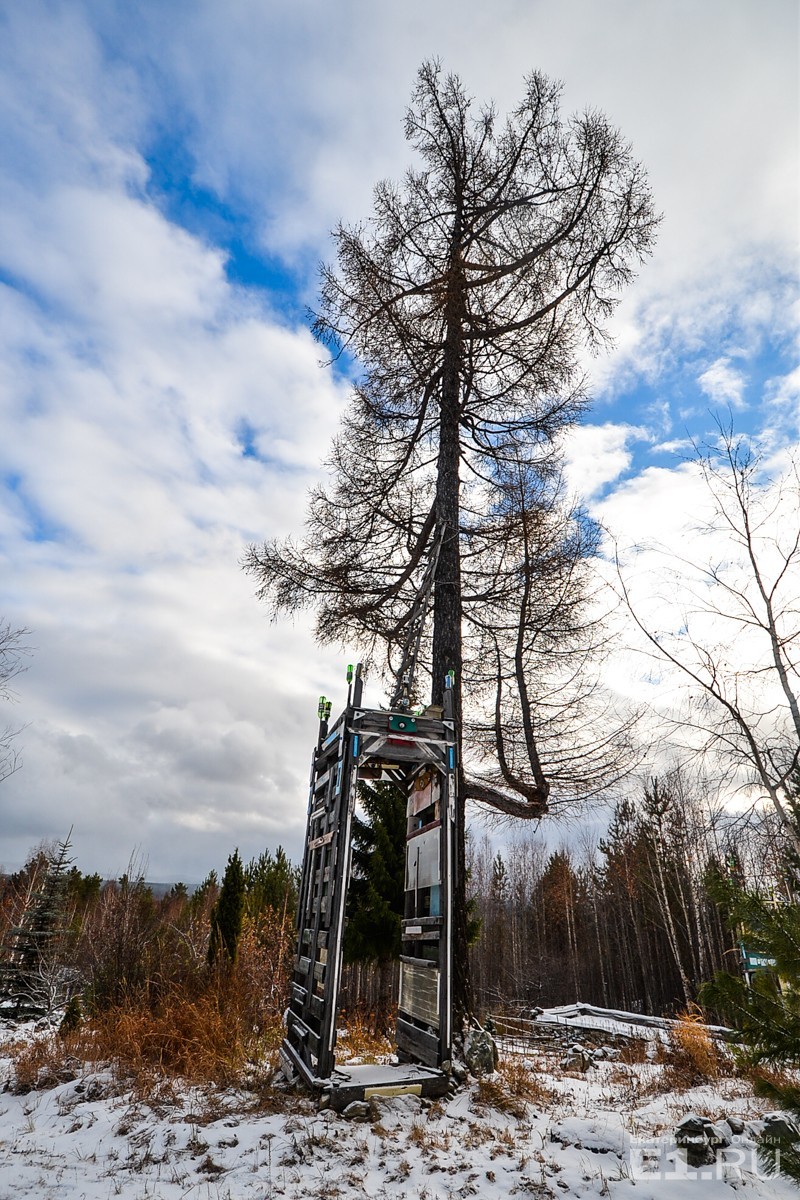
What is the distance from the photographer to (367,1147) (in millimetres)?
4371

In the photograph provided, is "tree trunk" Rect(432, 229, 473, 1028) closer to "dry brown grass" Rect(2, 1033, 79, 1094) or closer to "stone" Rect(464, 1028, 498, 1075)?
"stone" Rect(464, 1028, 498, 1075)

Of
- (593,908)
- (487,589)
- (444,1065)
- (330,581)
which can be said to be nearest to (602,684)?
(487,589)

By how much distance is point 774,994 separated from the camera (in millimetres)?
3510

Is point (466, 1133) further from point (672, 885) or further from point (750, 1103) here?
point (672, 885)

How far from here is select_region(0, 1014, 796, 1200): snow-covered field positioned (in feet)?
12.5

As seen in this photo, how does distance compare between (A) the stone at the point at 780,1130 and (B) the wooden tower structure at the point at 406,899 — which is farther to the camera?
(B) the wooden tower structure at the point at 406,899

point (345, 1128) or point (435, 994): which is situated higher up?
point (435, 994)

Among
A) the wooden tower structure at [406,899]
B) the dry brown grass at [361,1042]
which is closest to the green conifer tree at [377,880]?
the dry brown grass at [361,1042]

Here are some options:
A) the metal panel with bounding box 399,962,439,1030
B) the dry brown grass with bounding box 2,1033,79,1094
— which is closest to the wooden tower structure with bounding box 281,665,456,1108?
the metal panel with bounding box 399,962,439,1030

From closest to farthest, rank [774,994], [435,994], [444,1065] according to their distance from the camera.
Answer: [774,994], [444,1065], [435,994]

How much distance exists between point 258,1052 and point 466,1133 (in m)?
3.52

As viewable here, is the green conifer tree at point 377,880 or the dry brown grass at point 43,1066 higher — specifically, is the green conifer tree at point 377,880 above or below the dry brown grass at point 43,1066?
above

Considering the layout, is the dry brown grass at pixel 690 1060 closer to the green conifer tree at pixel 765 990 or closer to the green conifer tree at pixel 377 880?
the green conifer tree at pixel 765 990

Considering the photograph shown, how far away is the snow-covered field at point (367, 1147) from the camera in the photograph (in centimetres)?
380
